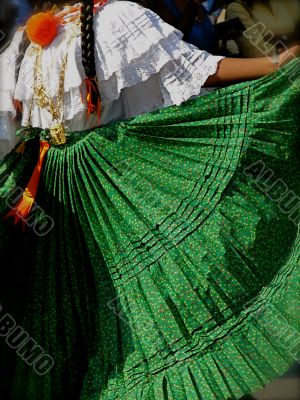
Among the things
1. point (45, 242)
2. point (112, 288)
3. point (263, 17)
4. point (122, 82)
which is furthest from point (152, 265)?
point (263, 17)

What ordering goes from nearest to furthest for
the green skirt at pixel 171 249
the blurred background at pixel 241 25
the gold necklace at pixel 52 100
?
the green skirt at pixel 171 249 → the gold necklace at pixel 52 100 → the blurred background at pixel 241 25

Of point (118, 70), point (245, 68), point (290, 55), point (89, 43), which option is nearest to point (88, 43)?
point (89, 43)

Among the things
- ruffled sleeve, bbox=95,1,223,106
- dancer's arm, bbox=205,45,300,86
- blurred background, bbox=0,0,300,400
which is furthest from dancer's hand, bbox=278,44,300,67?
blurred background, bbox=0,0,300,400

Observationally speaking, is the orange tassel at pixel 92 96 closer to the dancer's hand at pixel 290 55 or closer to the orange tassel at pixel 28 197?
the orange tassel at pixel 28 197

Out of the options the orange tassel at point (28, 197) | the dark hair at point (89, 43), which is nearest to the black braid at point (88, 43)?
the dark hair at point (89, 43)

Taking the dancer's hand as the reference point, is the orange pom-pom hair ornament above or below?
below

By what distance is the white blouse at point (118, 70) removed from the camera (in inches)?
82.1

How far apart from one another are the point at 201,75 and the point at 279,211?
52 centimetres

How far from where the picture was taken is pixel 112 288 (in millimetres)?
2168

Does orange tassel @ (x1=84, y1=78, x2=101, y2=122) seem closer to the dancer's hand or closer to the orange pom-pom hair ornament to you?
the orange pom-pom hair ornament

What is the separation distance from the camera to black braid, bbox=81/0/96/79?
2.09 metres

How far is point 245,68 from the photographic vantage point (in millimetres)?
2125

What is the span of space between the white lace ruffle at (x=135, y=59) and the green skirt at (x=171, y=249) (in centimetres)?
9

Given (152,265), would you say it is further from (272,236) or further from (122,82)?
(122,82)
